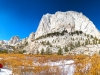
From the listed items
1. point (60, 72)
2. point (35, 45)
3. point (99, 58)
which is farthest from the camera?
point (35, 45)

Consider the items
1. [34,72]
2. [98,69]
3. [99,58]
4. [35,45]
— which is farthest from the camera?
[35,45]

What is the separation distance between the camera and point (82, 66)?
42.7 ft

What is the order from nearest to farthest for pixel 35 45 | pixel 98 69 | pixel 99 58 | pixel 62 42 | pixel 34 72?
1. pixel 98 69
2. pixel 99 58
3. pixel 34 72
4. pixel 35 45
5. pixel 62 42

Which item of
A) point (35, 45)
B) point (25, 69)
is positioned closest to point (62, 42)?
point (35, 45)

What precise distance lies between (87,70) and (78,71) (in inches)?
26.5

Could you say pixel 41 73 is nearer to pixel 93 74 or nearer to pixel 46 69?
pixel 46 69

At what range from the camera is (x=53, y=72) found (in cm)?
2069

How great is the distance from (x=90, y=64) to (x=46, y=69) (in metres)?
9.69

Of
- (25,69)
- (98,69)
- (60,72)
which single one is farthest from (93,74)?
(25,69)

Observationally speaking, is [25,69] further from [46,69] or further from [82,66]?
[82,66]

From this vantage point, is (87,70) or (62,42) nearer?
(87,70)

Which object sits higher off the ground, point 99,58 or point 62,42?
point 62,42

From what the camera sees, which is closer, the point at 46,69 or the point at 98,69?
the point at 98,69

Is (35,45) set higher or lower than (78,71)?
higher
